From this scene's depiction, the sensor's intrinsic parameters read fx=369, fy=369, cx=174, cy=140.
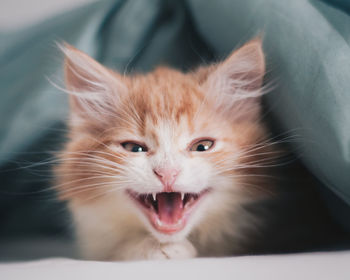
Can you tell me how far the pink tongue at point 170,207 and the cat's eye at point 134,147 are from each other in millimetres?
113

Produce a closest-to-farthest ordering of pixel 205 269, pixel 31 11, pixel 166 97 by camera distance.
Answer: pixel 205 269 < pixel 166 97 < pixel 31 11

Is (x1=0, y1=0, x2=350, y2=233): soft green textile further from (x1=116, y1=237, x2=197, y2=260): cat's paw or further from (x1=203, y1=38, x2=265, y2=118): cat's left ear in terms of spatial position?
(x1=116, y1=237, x2=197, y2=260): cat's paw

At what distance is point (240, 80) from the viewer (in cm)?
92

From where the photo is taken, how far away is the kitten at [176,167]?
2.62 ft

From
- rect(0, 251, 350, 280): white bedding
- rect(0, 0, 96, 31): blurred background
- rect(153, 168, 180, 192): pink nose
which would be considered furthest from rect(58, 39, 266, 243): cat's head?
rect(0, 0, 96, 31): blurred background

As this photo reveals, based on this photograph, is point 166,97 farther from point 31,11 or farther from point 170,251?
point 31,11

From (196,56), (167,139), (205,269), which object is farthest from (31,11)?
(205,269)

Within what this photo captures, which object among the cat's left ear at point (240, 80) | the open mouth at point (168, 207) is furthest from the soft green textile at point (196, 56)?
the open mouth at point (168, 207)

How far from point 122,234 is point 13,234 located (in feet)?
1.12

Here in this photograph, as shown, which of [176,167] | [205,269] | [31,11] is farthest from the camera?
[31,11]

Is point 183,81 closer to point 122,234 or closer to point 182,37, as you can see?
point 182,37

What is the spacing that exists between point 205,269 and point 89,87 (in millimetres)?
540

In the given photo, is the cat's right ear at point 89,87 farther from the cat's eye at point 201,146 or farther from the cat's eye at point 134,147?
the cat's eye at point 201,146

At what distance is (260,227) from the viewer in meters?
0.90
